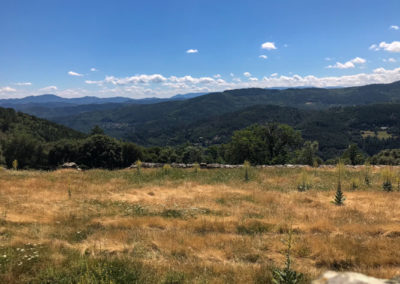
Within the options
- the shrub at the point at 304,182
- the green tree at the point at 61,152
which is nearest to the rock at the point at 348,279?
the shrub at the point at 304,182

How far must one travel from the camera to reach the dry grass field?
206 inches

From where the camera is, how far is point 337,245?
684 centimetres

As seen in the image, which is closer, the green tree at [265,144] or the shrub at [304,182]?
the shrub at [304,182]

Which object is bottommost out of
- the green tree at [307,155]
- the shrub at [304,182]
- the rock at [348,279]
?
the green tree at [307,155]

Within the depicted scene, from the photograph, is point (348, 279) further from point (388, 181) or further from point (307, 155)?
point (307, 155)

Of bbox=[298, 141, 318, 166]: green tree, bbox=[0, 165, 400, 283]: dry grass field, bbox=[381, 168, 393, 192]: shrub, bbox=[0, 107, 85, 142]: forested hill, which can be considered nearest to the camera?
bbox=[0, 165, 400, 283]: dry grass field

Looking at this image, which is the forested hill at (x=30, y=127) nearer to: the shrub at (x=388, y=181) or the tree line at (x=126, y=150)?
the tree line at (x=126, y=150)

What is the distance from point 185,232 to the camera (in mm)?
8328

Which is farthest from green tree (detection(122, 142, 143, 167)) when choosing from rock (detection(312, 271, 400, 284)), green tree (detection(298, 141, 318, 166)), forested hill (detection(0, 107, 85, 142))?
forested hill (detection(0, 107, 85, 142))

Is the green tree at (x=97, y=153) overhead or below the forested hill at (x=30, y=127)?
below

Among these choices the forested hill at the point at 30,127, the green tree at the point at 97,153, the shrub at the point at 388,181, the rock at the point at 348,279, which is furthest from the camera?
the forested hill at the point at 30,127

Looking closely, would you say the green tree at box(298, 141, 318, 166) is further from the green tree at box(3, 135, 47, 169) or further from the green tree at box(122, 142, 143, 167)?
the green tree at box(3, 135, 47, 169)

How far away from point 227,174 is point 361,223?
13.6 meters

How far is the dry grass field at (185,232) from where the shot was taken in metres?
5.23
